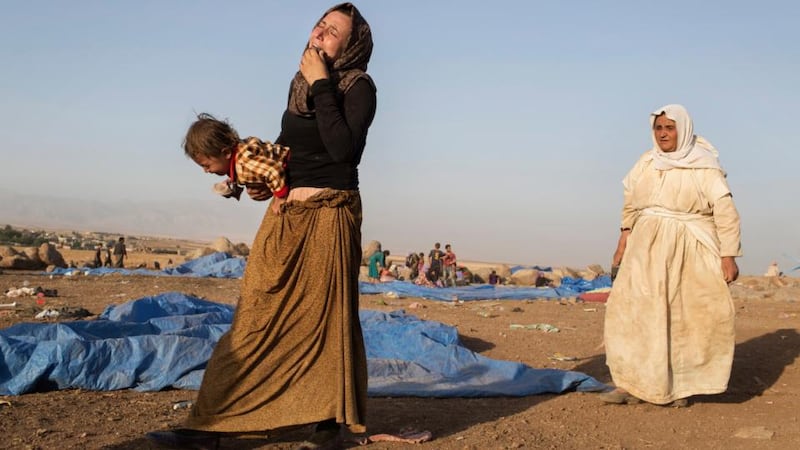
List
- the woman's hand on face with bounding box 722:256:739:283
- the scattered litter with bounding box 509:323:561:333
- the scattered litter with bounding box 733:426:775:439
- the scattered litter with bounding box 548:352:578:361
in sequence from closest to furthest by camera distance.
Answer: the scattered litter with bounding box 733:426:775:439 < the woman's hand on face with bounding box 722:256:739:283 < the scattered litter with bounding box 548:352:578:361 < the scattered litter with bounding box 509:323:561:333

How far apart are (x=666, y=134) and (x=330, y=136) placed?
318cm

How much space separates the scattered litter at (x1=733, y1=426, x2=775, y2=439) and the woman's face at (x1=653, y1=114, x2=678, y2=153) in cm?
205

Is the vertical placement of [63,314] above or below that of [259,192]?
below

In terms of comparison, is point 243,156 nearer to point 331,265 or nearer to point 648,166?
point 331,265

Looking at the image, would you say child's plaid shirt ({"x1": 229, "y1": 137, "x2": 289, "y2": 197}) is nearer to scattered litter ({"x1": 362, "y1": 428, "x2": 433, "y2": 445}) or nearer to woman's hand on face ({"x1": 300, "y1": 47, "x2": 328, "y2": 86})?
woman's hand on face ({"x1": 300, "y1": 47, "x2": 328, "y2": 86})

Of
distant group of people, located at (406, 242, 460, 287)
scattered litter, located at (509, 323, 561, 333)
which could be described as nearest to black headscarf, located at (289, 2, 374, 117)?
scattered litter, located at (509, 323, 561, 333)

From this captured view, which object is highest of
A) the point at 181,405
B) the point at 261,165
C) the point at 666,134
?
the point at 666,134

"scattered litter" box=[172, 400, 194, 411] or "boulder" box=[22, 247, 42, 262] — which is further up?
"boulder" box=[22, 247, 42, 262]

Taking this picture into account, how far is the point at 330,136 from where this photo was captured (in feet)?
12.0

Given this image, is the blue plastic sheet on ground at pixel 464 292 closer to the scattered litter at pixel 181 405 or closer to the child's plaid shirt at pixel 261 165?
the scattered litter at pixel 181 405

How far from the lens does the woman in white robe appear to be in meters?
5.66

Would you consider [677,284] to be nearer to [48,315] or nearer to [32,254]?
[48,315]

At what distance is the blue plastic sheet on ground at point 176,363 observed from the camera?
17.7 feet

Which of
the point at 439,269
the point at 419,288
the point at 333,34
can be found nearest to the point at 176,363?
the point at 333,34
